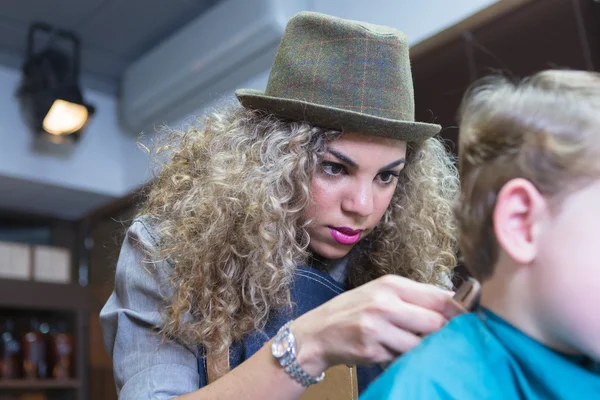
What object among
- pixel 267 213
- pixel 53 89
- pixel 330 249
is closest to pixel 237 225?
pixel 267 213

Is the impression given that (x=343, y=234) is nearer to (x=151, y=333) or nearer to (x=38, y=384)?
(x=151, y=333)

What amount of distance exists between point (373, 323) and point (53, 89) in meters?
2.98

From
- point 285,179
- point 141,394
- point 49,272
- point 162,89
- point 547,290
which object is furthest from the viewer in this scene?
point 49,272

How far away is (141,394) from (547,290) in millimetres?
714

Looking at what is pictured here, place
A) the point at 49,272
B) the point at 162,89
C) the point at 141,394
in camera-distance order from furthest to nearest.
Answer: the point at 49,272
the point at 162,89
the point at 141,394

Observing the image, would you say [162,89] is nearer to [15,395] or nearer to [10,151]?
[10,151]

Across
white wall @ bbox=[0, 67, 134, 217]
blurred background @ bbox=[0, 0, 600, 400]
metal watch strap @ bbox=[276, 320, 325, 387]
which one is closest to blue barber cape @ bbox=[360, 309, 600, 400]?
metal watch strap @ bbox=[276, 320, 325, 387]

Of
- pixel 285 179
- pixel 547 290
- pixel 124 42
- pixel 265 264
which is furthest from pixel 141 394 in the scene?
pixel 124 42

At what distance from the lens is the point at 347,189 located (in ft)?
3.92

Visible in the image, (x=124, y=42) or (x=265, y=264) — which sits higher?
(x=124, y=42)

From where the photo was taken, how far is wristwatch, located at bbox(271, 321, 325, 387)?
0.86 m

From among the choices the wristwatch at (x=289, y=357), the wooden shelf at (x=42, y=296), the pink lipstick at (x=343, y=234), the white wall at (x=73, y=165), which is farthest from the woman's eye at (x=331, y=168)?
the wooden shelf at (x=42, y=296)

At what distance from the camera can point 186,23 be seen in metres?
3.43

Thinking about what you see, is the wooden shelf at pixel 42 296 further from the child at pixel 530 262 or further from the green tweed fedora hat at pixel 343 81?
the child at pixel 530 262
